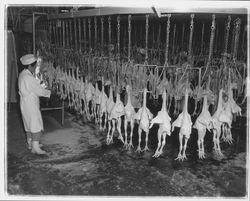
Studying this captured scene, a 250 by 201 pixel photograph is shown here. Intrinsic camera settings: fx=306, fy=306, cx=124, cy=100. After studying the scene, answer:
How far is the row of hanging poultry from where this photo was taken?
3803 millimetres

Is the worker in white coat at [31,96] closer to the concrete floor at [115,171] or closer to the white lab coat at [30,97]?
the white lab coat at [30,97]

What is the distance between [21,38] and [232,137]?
6.22 metres

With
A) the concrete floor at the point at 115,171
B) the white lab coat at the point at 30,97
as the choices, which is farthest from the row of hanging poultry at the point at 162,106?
the white lab coat at the point at 30,97

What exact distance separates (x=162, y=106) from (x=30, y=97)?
2.06 m

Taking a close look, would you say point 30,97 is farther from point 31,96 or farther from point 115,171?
point 115,171

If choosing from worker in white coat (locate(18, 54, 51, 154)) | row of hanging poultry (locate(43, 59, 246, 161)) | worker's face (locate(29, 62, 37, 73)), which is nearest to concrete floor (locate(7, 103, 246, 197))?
row of hanging poultry (locate(43, 59, 246, 161))

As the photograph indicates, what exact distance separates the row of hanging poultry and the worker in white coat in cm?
85

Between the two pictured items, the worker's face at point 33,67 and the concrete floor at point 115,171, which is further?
the worker's face at point 33,67

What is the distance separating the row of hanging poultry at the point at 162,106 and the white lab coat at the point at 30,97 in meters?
0.83

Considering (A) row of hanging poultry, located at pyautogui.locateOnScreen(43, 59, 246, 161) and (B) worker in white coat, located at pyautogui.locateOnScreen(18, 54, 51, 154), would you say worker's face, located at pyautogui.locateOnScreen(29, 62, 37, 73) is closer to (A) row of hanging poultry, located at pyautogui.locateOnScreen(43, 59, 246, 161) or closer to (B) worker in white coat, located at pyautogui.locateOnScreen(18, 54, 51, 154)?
(B) worker in white coat, located at pyautogui.locateOnScreen(18, 54, 51, 154)

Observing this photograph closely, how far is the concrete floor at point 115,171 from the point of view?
12.3 feet

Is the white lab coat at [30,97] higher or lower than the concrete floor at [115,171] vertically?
higher

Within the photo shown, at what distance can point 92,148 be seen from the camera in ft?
16.3
